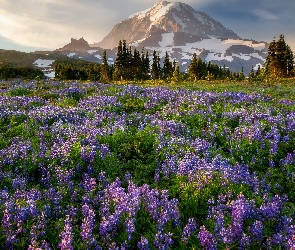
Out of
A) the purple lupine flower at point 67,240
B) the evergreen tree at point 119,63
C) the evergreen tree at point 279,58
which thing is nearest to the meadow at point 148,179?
the purple lupine flower at point 67,240

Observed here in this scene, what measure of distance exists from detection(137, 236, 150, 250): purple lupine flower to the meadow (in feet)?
0.10

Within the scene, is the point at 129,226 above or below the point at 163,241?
above

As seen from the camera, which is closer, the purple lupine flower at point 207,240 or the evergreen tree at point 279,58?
the purple lupine flower at point 207,240

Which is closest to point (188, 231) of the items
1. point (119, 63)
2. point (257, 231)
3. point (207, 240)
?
point (207, 240)

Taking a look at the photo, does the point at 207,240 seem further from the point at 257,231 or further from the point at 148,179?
the point at 148,179

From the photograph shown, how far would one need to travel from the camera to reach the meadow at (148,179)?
15.3ft

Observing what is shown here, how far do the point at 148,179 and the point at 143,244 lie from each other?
253cm

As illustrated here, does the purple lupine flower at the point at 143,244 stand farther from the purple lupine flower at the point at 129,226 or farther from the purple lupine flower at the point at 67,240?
the purple lupine flower at the point at 67,240

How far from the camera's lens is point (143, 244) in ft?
14.4

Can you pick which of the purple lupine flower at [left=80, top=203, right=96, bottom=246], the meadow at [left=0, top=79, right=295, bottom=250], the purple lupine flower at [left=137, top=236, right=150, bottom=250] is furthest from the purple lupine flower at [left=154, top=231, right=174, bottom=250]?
the purple lupine flower at [left=80, top=203, right=96, bottom=246]

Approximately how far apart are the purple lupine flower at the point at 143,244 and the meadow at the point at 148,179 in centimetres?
3

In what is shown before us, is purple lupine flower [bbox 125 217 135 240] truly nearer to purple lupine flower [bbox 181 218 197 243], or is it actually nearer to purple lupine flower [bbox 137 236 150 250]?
purple lupine flower [bbox 137 236 150 250]

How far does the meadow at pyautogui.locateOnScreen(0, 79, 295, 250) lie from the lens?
184 inches

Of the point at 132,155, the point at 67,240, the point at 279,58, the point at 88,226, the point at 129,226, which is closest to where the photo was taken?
the point at 67,240
